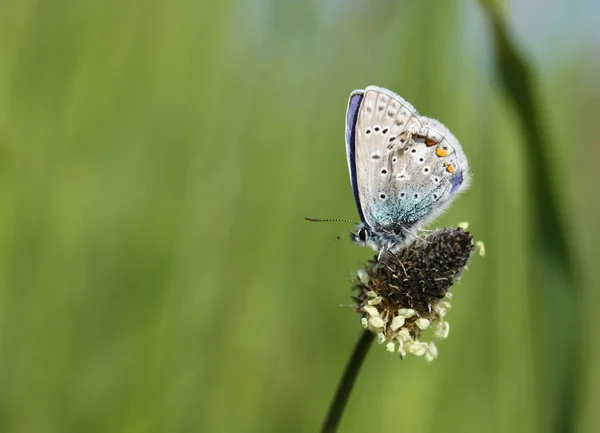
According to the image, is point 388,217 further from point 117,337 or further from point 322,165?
point 117,337

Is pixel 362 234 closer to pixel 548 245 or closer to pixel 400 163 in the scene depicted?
pixel 400 163

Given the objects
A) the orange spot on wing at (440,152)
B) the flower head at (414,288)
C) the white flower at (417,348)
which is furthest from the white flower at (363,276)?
the orange spot on wing at (440,152)

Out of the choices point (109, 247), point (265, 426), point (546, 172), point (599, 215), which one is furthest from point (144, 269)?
point (599, 215)

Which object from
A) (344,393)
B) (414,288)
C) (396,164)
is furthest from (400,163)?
(344,393)

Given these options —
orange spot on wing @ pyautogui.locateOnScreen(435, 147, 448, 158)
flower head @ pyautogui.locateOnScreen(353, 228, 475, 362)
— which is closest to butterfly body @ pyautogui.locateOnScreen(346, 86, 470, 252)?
orange spot on wing @ pyautogui.locateOnScreen(435, 147, 448, 158)

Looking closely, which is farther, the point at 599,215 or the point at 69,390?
the point at 599,215

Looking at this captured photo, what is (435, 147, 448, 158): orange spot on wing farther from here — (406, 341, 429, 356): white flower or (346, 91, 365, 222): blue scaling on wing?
(406, 341, 429, 356): white flower
